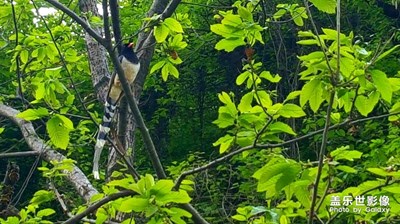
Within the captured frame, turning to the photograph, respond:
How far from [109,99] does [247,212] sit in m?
1.24

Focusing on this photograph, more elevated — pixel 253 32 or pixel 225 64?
pixel 253 32

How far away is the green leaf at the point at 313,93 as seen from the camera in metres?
1.47

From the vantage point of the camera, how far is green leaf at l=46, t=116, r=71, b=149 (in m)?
1.84

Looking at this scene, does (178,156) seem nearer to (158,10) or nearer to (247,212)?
(158,10)

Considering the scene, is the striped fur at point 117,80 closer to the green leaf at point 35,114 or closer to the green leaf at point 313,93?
the green leaf at point 35,114

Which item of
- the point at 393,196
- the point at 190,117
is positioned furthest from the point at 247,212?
the point at 190,117

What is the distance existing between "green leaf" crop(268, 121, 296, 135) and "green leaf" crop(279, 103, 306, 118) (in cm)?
5

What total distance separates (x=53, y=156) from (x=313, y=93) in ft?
6.87

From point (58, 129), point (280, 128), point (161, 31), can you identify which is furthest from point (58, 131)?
point (280, 128)

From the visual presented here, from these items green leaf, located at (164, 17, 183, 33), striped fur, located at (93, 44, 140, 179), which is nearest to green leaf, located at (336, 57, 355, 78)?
green leaf, located at (164, 17, 183, 33)

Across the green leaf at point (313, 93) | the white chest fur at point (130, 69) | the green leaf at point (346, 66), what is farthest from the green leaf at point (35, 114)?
the white chest fur at point (130, 69)

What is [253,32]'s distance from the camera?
174cm

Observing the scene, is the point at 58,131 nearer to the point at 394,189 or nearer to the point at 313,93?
the point at 313,93

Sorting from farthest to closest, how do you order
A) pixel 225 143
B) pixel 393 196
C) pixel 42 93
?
pixel 42 93 < pixel 225 143 < pixel 393 196
